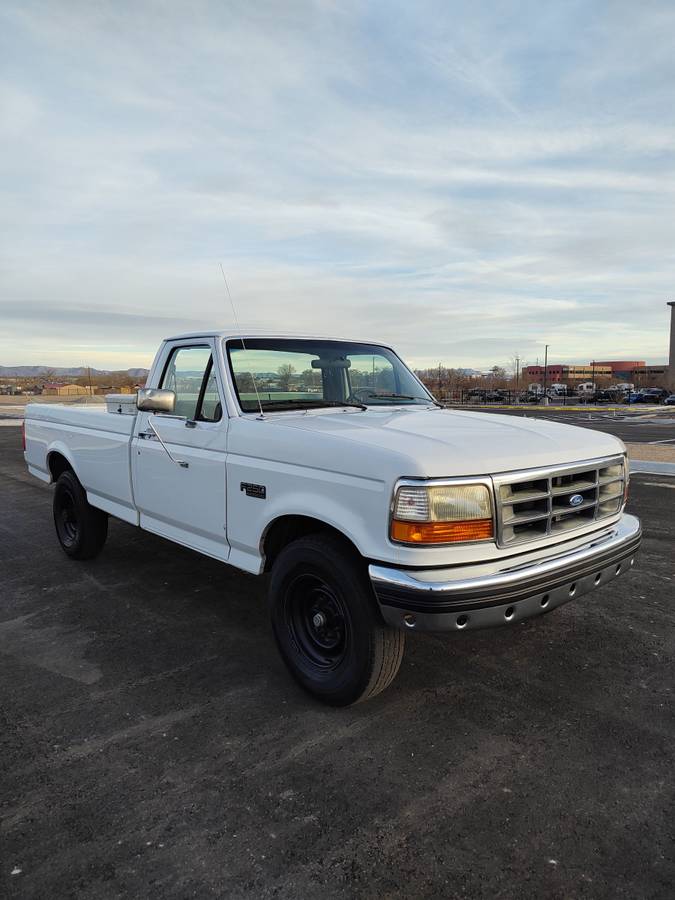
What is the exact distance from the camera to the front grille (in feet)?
Result: 9.65

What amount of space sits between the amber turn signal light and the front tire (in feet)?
1.16

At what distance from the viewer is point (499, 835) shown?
2.36 m

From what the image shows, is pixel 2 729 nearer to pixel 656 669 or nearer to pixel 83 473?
pixel 83 473

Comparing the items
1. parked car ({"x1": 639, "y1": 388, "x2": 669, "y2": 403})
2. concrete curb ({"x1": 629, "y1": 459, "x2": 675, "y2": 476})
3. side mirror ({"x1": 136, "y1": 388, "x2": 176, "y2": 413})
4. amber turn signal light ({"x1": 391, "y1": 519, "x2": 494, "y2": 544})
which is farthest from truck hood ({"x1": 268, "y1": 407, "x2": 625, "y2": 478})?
parked car ({"x1": 639, "y1": 388, "x2": 669, "y2": 403})

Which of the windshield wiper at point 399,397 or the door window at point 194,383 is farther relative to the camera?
the windshield wiper at point 399,397

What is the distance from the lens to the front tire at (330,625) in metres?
2.95

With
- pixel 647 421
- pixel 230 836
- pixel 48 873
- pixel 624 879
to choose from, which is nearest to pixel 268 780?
pixel 230 836

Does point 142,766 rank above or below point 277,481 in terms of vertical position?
below

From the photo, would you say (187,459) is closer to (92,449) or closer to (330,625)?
(330,625)

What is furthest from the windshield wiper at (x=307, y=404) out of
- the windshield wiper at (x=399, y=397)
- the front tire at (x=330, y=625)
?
the front tire at (x=330, y=625)

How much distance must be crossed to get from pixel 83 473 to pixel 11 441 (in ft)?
50.5

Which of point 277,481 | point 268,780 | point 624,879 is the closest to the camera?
point 624,879

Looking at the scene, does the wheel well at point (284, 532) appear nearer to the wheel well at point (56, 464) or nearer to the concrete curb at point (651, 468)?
the wheel well at point (56, 464)

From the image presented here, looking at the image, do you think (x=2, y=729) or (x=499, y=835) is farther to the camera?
(x=2, y=729)
